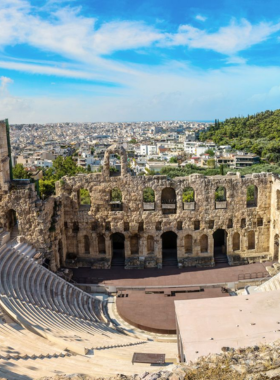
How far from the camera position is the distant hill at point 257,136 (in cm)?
8668

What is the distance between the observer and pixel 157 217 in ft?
96.5

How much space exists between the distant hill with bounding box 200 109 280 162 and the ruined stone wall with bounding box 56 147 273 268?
5862 cm

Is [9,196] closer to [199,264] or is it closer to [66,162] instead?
[199,264]

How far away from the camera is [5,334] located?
15.4 m

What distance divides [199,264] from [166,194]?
275 inches

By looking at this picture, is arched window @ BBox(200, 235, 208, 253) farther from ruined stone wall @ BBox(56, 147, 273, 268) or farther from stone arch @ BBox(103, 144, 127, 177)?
stone arch @ BBox(103, 144, 127, 177)

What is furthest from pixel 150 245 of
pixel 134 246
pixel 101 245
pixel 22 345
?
pixel 22 345

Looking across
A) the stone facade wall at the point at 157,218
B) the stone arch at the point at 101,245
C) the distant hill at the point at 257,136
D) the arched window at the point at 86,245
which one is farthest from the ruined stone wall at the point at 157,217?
the distant hill at the point at 257,136

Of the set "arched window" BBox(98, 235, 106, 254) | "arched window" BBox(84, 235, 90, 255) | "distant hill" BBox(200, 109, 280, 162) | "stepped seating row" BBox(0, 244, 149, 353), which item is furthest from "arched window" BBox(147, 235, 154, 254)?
"distant hill" BBox(200, 109, 280, 162)

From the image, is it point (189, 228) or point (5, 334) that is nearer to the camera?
point (5, 334)

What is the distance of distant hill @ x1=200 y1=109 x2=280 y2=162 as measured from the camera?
3412 inches

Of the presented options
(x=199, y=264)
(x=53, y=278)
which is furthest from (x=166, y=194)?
(x=53, y=278)

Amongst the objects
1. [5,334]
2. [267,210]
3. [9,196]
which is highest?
[9,196]

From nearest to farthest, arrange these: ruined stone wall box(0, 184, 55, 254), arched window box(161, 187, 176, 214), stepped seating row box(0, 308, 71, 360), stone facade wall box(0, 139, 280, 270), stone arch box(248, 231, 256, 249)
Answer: stepped seating row box(0, 308, 71, 360)
ruined stone wall box(0, 184, 55, 254)
stone facade wall box(0, 139, 280, 270)
arched window box(161, 187, 176, 214)
stone arch box(248, 231, 256, 249)
